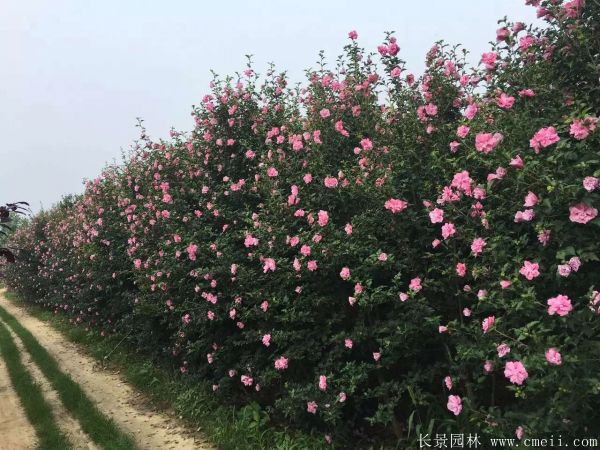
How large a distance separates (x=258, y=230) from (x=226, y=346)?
132 cm

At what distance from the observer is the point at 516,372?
2.17 meters

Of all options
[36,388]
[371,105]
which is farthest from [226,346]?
[36,388]

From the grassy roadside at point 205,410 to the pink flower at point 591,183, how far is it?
8.66 feet

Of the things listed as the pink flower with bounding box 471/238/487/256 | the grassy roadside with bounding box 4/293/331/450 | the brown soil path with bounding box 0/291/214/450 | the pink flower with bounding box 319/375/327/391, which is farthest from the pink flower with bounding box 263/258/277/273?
the brown soil path with bounding box 0/291/214/450

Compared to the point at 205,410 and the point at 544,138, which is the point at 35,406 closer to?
the point at 205,410

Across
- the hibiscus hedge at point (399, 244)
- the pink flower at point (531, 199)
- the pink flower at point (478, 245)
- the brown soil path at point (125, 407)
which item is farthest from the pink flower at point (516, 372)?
the brown soil path at point (125, 407)

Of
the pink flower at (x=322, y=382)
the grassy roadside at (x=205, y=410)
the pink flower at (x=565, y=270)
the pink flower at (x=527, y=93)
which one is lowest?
the grassy roadside at (x=205, y=410)

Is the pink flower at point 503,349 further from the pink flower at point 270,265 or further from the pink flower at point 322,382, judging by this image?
the pink flower at point 270,265

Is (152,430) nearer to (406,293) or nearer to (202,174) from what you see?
(202,174)

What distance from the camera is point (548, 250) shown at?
7.66 ft

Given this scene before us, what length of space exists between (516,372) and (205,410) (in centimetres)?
340

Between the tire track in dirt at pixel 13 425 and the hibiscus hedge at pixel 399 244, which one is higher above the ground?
the hibiscus hedge at pixel 399 244

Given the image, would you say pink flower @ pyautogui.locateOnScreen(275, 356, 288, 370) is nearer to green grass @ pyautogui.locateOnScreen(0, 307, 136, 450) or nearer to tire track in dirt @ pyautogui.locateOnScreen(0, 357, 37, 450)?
green grass @ pyautogui.locateOnScreen(0, 307, 136, 450)

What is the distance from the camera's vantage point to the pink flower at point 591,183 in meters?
2.02
